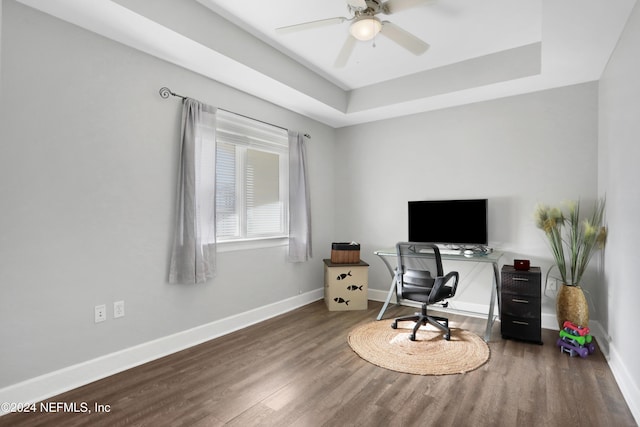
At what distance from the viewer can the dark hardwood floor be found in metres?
1.95

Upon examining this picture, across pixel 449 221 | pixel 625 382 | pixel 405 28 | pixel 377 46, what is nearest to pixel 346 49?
pixel 405 28

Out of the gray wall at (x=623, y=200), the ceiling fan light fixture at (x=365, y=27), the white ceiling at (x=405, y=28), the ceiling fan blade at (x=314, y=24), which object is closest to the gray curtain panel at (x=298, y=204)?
the white ceiling at (x=405, y=28)

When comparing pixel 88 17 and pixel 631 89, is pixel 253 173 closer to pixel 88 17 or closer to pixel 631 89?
pixel 88 17

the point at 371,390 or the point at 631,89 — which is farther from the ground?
the point at 631,89

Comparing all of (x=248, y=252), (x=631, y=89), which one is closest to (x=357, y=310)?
(x=248, y=252)

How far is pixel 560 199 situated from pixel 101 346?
169 inches

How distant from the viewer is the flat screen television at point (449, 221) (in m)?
3.76

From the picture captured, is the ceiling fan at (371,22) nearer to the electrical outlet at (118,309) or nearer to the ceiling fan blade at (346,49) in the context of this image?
the ceiling fan blade at (346,49)

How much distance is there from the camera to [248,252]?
12.0 feet

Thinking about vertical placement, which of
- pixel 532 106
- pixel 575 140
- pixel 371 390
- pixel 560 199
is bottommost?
pixel 371 390

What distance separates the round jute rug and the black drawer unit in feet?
1.08

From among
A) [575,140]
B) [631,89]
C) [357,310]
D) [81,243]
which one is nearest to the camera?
[631,89]

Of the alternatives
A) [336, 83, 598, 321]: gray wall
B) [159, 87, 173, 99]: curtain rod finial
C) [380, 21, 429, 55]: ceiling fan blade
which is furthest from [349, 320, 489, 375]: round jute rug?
[159, 87, 173, 99]: curtain rod finial

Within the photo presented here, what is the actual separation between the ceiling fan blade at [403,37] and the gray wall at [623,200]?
1.27 metres
